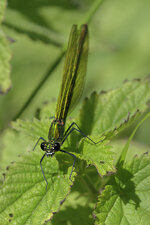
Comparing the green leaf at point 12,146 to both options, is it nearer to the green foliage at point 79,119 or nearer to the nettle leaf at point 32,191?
the green foliage at point 79,119

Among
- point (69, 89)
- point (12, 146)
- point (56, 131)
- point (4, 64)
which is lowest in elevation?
point (56, 131)

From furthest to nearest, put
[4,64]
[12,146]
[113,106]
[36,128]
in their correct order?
1. [12,146]
2. [4,64]
3. [113,106]
4. [36,128]

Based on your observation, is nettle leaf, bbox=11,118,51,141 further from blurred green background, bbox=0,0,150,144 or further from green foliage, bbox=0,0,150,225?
blurred green background, bbox=0,0,150,144

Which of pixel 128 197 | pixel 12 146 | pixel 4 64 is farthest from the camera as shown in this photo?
pixel 12 146

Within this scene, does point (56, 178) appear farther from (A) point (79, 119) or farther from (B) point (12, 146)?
(B) point (12, 146)

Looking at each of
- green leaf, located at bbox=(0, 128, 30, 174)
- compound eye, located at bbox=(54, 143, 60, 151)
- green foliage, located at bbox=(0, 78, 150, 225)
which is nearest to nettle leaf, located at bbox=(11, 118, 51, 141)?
green foliage, located at bbox=(0, 78, 150, 225)

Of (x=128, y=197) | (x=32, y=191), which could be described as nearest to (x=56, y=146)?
(x=32, y=191)
